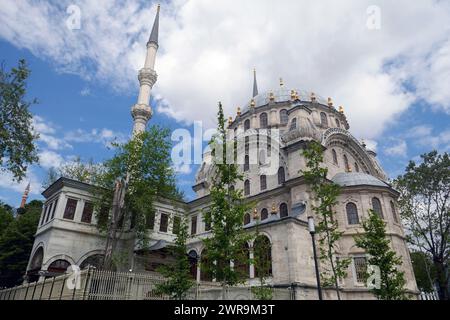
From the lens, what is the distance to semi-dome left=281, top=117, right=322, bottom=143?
26.0m

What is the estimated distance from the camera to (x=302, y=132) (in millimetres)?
26047

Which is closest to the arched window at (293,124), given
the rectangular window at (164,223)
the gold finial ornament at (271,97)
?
the gold finial ornament at (271,97)

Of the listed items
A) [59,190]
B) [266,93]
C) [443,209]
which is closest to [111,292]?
[59,190]

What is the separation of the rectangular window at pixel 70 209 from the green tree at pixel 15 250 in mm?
8770

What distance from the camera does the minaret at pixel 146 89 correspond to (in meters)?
31.6

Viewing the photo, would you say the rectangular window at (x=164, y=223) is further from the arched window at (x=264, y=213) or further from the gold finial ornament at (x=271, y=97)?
the gold finial ornament at (x=271, y=97)

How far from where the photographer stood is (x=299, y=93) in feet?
130

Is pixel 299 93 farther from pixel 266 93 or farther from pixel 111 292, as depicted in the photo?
pixel 111 292

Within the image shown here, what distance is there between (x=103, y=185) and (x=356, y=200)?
20.1 meters

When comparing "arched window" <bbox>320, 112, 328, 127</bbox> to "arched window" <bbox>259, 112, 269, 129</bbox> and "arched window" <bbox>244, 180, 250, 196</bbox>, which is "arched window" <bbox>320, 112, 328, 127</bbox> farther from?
"arched window" <bbox>244, 180, 250, 196</bbox>

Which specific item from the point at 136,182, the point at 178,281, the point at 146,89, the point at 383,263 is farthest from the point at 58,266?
the point at 383,263

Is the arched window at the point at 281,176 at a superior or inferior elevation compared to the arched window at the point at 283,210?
superior

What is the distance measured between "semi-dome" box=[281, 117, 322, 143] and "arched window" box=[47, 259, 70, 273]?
20.0m

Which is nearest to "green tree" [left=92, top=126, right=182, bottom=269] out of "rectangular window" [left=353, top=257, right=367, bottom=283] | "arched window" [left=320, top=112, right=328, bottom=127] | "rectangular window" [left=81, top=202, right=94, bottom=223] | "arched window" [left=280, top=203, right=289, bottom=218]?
"rectangular window" [left=81, top=202, right=94, bottom=223]
